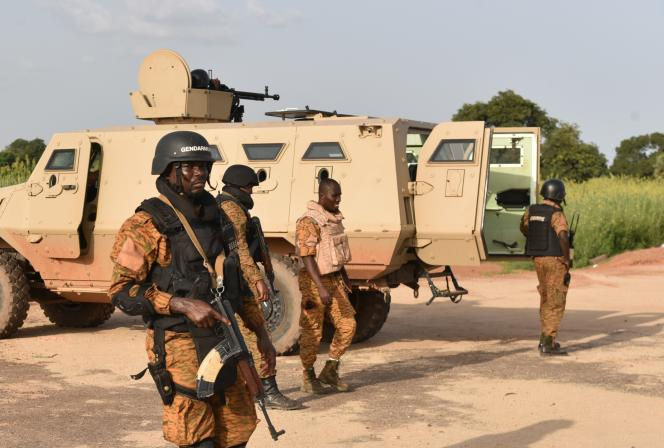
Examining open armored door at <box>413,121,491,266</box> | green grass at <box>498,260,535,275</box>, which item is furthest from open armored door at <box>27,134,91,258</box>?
green grass at <box>498,260,535,275</box>

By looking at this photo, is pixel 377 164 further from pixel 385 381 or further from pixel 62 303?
pixel 62 303

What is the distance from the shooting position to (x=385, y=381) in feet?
31.7

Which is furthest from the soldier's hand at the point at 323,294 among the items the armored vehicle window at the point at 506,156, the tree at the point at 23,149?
the tree at the point at 23,149

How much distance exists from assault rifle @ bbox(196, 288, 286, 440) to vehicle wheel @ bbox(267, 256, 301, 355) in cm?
617

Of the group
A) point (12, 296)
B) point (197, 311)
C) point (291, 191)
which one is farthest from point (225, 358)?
point (12, 296)

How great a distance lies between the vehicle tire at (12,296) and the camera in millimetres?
12039

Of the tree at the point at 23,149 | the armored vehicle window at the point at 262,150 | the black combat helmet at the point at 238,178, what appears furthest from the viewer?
the tree at the point at 23,149

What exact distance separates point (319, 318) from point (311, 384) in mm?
529

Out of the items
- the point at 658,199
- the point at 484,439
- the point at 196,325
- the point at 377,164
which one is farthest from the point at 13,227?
the point at 658,199

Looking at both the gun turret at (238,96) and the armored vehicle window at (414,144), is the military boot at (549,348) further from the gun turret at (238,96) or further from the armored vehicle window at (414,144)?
Result: the gun turret at (238,96)

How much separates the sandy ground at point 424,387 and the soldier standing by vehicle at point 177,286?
8.34 ft

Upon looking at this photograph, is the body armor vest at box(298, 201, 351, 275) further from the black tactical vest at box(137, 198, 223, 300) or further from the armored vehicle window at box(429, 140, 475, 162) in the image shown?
the black tactical vest at box(137, 198, 223, 300)

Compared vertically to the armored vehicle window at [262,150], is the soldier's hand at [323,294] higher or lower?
lower

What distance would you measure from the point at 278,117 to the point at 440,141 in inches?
89.6
